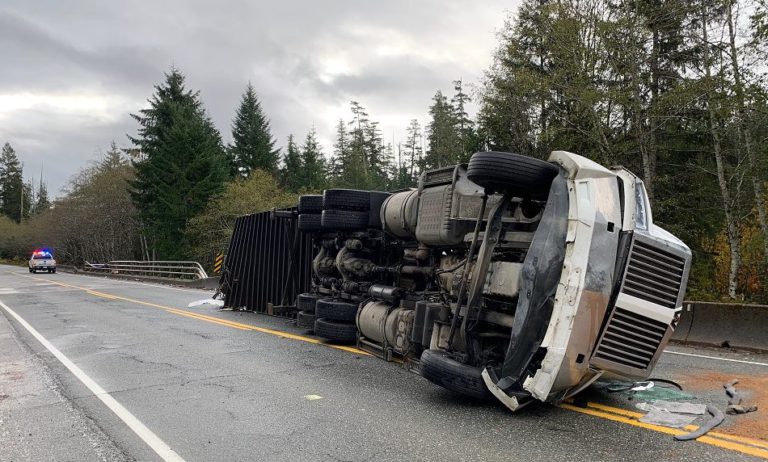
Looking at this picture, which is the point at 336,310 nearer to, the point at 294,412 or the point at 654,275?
the point at 294,412

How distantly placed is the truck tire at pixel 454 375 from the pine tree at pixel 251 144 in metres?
47.0

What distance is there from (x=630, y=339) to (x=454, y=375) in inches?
54.6

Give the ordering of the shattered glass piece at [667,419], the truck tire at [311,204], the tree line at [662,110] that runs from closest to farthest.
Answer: the shattered glass piece at [667,419], the truck tire at [311,204], the tree line at [662,110]

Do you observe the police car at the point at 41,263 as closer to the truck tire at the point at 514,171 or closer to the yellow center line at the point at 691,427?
the truck tire at the point at 514,171

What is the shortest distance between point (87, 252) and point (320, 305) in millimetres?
58125

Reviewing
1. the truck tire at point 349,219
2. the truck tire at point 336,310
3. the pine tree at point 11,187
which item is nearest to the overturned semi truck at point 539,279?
the truck tire at point 336,310

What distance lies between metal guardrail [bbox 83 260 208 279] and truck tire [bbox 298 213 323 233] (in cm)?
1790

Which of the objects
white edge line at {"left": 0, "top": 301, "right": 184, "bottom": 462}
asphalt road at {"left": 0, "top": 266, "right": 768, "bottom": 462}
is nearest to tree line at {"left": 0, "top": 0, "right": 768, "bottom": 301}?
asphalt road at {"left": 0, "top": 266, "right": 768, "bottom": 462}

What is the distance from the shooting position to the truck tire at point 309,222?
855cm

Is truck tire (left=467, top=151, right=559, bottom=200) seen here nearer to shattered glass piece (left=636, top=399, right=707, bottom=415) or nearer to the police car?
shattered glass piece (left=636, top=399, right=707, bottom=415)

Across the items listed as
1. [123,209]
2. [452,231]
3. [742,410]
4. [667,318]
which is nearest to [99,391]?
[452,231]

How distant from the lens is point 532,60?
75.8 feet

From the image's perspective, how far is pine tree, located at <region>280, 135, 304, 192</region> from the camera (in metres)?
56.2

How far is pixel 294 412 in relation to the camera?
15.4 feet
